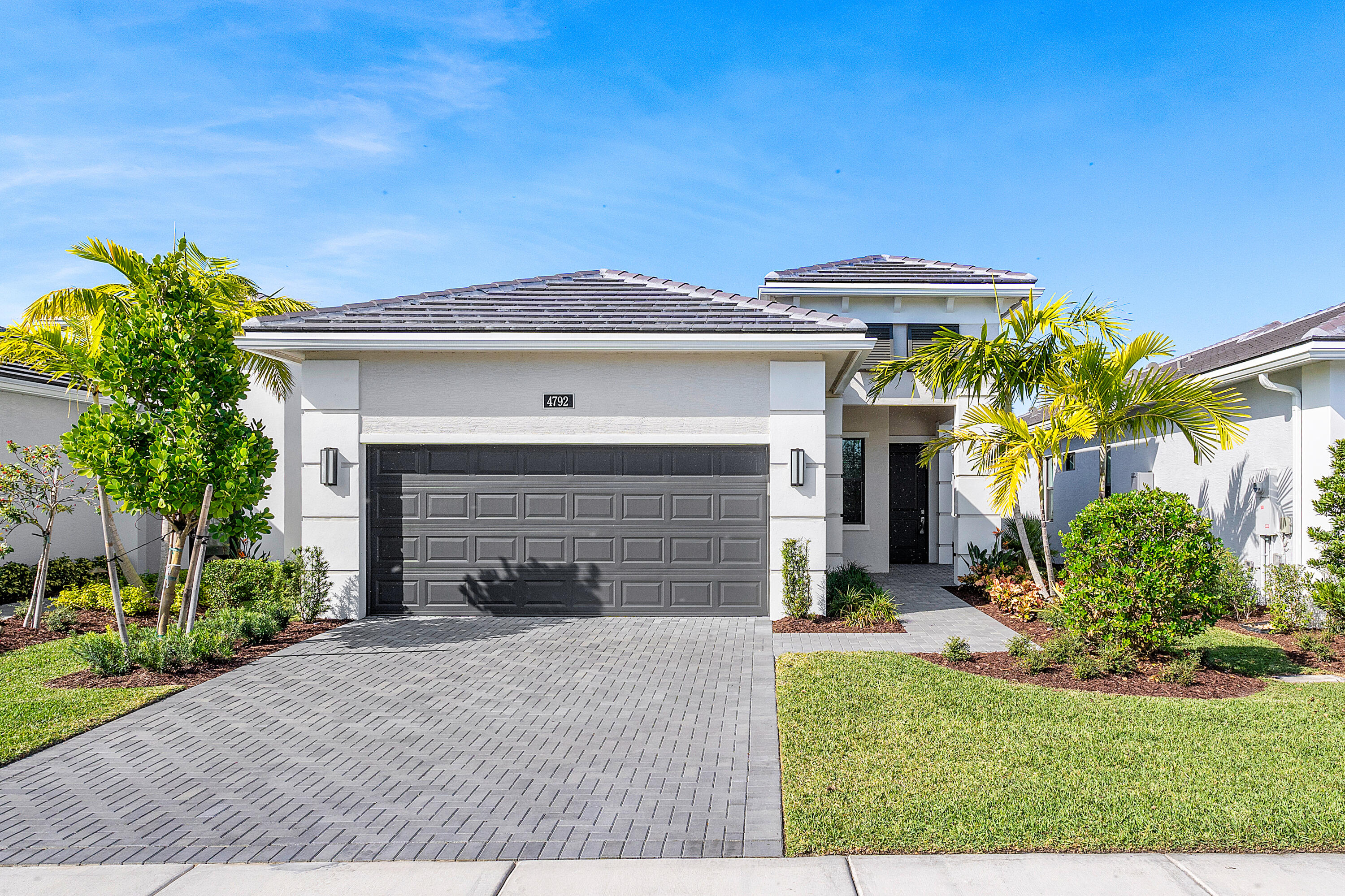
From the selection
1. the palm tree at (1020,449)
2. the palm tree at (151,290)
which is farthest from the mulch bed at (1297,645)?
the palm tree at (151,290)

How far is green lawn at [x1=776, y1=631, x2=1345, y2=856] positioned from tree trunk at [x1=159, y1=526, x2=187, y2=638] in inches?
270

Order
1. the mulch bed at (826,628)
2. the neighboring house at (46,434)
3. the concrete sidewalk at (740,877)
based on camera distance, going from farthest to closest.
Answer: the neighboring house at (46,434)
the mulch bed at (826,628)
the concrete sidewalk at (740,877)

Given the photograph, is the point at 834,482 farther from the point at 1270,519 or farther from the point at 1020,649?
the point at 1270,519

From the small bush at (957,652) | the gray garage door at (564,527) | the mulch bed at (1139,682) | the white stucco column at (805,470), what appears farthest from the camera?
the gray garage door at (564,527)

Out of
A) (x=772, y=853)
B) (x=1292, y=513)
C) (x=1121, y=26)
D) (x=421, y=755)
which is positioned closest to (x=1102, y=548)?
(x=1292, y=513)

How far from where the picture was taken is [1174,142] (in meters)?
13.2

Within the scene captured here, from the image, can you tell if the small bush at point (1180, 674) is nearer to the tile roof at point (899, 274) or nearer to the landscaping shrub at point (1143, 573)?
the landscaping shrub at point (1143, 573)

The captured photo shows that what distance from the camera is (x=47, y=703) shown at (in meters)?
6.58

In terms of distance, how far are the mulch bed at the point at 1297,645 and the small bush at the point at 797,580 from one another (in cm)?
530

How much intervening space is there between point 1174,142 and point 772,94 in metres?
7.23

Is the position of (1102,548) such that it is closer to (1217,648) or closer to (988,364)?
(1217,648)

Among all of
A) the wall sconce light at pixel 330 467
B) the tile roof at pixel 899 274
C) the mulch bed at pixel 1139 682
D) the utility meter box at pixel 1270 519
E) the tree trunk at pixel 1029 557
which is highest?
the tile roof at pixel 899 274

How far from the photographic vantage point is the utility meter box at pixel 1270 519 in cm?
968

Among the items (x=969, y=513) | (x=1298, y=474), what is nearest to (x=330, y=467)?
(x=969, y=513)
